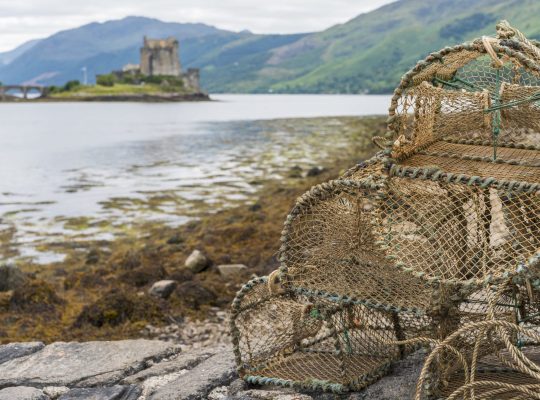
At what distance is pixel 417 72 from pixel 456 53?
26cm

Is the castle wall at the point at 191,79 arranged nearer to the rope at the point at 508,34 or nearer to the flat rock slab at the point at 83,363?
the flat rock slab at the point at 83,363

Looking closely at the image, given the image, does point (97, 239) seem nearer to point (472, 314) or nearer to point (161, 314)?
point (161, 314)

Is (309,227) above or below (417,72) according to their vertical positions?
below

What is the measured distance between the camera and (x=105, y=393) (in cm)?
521

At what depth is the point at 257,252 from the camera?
536 inches

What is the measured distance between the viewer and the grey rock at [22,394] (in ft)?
16.9

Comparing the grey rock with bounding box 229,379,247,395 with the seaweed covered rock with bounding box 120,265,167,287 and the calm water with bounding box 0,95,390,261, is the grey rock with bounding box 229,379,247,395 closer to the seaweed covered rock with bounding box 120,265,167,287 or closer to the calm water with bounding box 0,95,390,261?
the seaweed covered rock with bounding box 120,265,167,287

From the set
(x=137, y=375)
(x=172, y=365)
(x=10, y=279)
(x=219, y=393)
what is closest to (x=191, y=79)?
(x=10, y=279)

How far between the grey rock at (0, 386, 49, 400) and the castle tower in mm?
165159

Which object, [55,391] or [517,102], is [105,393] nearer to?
[55,391]

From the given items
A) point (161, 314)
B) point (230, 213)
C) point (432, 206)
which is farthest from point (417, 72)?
point (230, 213)

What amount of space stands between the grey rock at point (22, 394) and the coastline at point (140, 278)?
11.3 ft

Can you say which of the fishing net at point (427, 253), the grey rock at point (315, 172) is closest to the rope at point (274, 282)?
the fishing net at point (427, 253)

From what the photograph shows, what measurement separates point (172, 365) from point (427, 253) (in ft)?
7.98
